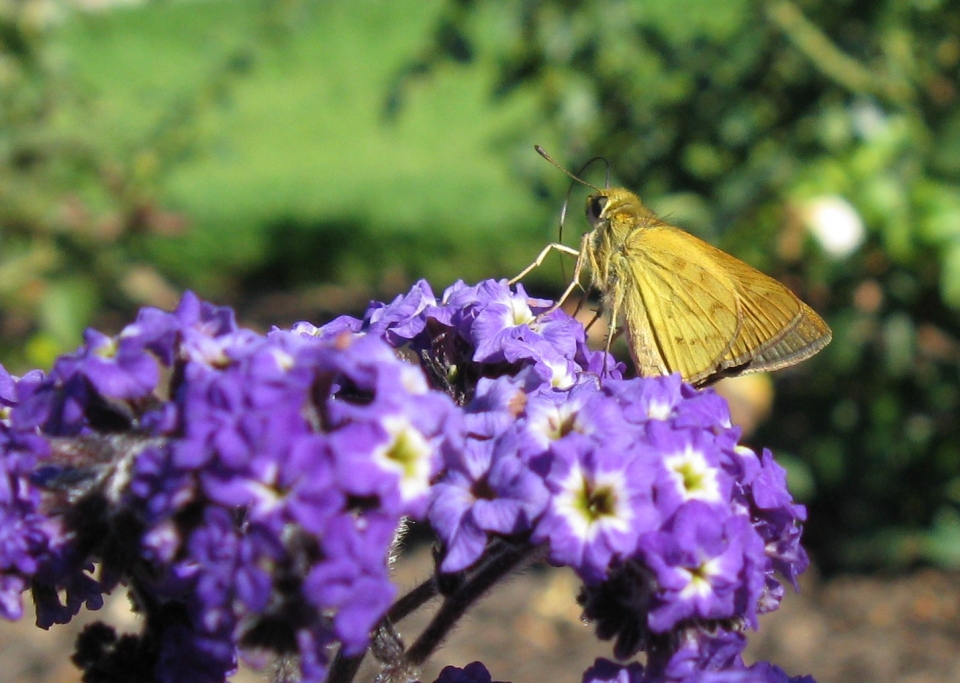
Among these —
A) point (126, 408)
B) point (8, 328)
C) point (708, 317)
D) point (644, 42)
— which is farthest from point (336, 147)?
point (126, 408)

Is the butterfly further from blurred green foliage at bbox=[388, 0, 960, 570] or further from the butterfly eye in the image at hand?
blurred green foliage at bbox=[388, 0, 960, 570]

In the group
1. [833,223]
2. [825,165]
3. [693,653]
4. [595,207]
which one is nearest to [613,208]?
[595,207]

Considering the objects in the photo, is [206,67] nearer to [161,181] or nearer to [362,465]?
[161,181]

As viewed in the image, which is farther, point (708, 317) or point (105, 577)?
point (708, 317)

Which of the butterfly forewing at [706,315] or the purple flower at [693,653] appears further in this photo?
the butterfly forewing at [706,315]

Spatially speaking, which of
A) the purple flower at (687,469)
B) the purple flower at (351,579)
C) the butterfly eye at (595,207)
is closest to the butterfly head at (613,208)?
the butterfly eye at (595,207)

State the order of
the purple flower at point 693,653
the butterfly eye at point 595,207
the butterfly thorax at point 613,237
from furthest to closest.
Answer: the butterfly eye at point 595,207, the butterfly thorax at point 613,237, the purple flower at point 693,653

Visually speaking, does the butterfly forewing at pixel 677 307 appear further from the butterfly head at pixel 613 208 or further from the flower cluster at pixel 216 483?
the flower cluster at pixel 216 483

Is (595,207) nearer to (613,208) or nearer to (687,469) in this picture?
(613,208)
